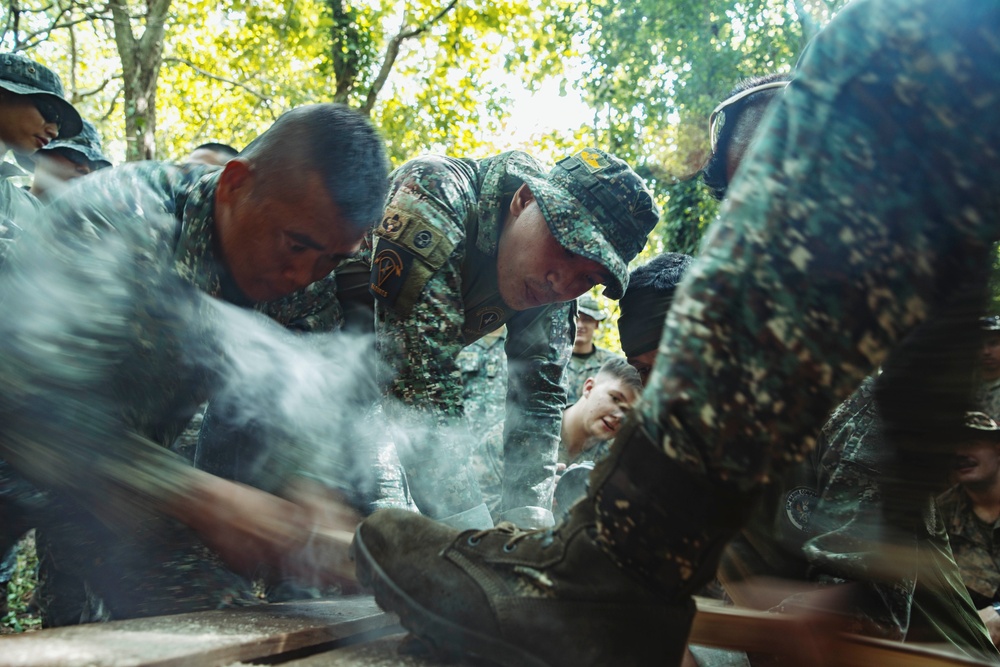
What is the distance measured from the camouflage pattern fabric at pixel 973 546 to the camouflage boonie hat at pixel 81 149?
547 cm

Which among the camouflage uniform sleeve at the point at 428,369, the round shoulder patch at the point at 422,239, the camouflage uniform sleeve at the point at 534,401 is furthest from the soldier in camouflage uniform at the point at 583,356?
the round shoulder patch at the point at 422,239

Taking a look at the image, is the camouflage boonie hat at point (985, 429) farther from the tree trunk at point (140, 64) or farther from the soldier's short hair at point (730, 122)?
the tree trunk at point (140, 64)

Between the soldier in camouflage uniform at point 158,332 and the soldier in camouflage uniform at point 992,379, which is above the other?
the soldier in camouflage uniform at point 158,332

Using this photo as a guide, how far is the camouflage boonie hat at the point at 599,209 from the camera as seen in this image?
2842 millimetres

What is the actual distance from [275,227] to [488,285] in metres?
1.19

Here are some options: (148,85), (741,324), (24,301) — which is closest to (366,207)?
(24,301)

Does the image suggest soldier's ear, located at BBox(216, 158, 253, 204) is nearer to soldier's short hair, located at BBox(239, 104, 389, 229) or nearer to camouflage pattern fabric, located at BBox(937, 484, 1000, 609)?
soldier's short hair, located at BBox(239, 104, 389, 229)

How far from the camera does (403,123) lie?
12.0m

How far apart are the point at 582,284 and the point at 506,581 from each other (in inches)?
73.0

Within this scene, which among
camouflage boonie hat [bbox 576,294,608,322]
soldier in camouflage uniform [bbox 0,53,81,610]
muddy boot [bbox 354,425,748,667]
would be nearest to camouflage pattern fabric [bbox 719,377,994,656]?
muddy boot [bbox 354,425,748,667]

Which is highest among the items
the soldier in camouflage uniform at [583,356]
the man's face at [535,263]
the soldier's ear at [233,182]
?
the soldier's ear at [233,182]

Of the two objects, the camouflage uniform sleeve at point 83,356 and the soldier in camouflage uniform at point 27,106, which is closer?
the camouflage uniform sleeve at point 83,356

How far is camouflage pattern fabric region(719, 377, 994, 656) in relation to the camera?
6.14ft

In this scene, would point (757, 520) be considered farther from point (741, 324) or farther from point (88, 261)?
point (88, 261)
